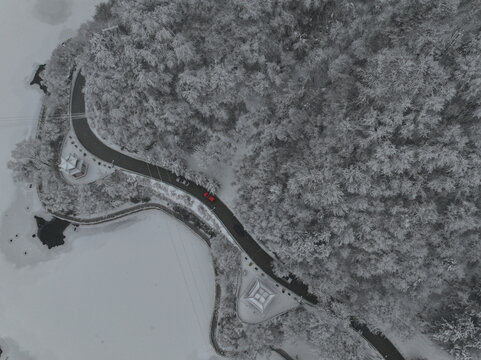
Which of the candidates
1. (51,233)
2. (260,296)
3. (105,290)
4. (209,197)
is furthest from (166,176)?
(260,296)

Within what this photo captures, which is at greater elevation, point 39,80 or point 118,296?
point 39,80

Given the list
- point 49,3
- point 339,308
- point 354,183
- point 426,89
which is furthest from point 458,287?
point 49,3

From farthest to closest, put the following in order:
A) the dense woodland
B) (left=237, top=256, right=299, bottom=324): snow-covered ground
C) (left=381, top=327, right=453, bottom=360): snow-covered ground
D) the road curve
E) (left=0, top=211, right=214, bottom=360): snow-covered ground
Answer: (left=0, top=211, right=214, bottom=360): snow-covered ground < the road curve < (left=237, top=256, right=299, bottom=324): snow-covered ground < (left=381, top=327, right=453, bottom=360): snow-covered ground < the dense woodland

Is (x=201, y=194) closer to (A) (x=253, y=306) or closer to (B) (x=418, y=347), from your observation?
(A) (x=253, y=306)

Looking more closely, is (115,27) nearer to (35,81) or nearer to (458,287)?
(35,81)

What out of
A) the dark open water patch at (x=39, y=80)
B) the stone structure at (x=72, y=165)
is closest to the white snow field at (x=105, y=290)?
the stone structure at (x=72, y=165)

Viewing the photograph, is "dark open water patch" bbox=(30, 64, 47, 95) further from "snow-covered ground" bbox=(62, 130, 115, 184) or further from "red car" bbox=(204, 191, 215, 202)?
"red car" bbox=(204, 191, 215, 202)

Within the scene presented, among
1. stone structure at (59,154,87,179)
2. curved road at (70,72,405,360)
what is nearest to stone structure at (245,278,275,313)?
curved road at (70,72,405,360)
